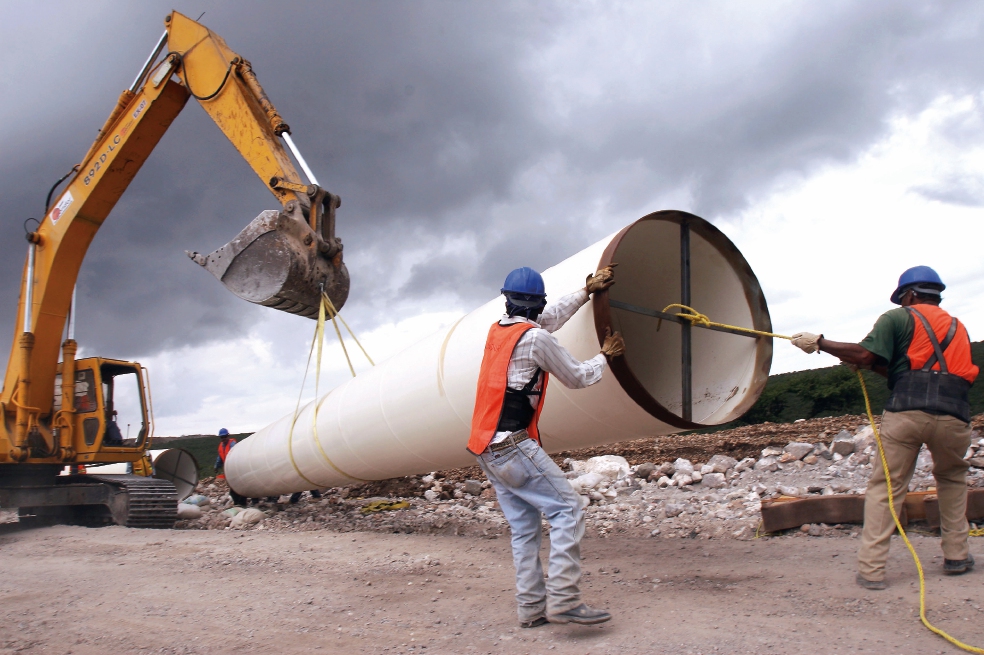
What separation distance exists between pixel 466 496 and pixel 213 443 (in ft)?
82.2

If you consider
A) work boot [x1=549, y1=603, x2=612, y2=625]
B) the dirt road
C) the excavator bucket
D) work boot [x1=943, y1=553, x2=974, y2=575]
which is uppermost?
the excavator bucket

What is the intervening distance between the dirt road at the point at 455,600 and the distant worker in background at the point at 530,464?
15 cm

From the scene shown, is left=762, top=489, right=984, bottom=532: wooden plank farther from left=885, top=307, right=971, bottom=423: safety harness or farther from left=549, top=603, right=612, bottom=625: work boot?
left=549, top=603, right=612, bottom=625: work boot

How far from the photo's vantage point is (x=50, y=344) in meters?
7.89

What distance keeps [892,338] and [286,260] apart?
4408 mm

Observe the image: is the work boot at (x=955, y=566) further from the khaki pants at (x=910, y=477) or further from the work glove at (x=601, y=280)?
the work glove at (x=601, y=280)

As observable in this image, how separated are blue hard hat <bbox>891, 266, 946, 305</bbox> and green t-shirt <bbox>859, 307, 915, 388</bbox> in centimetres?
22

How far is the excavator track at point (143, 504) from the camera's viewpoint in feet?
24.8

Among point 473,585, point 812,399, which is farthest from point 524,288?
point 812,399

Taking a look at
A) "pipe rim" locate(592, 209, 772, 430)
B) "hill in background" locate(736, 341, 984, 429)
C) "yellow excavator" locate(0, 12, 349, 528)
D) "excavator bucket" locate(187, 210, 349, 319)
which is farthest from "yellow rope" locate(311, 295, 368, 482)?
"hill in background" locate(736, 341, 984, 429)

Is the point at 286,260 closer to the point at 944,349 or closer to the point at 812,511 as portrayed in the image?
Answer: the point at 812,511

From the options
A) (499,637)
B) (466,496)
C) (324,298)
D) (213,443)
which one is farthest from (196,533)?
(213,443)

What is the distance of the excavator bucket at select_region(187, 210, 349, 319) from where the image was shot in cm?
605

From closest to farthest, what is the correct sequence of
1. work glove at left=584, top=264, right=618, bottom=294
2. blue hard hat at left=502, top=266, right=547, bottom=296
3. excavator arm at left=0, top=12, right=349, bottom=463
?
blue hard hat at left=502, top=266, right=547, bottom=296, work glove at left=584, top=264, right=618, bottom=294, excavator arm at left=0, top=12, right=349, bottom=463
